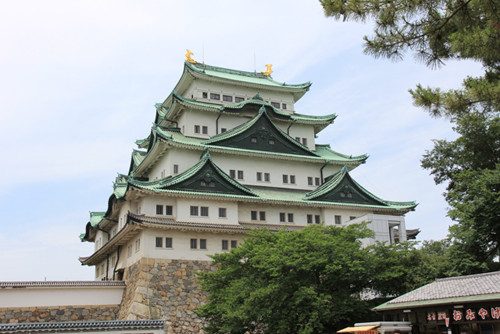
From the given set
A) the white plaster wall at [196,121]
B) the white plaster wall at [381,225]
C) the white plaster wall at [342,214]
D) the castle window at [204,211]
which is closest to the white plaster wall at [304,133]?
the white plaster wall at [196,121]

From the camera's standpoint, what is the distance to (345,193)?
3547 centimetres

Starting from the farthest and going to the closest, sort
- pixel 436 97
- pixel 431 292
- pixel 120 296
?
pixel 120 296 → pixel 431 292 → pixel 436 97

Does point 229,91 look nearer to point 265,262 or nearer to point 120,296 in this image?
point 120,296

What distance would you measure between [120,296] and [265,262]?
496 inches

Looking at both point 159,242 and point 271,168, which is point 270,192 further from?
point 159,242

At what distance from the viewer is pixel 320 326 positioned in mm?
20562

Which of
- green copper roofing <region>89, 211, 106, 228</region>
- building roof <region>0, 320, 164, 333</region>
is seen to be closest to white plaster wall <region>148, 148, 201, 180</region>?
green copper roofing <region>89, 211, 106, 228</region>

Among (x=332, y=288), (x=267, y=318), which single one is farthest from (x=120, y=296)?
(x=332, y=288)

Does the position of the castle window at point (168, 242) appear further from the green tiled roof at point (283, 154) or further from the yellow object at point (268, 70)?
the yellow object at point (268, 70)

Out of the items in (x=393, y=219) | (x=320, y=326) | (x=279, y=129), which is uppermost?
(x=279, y=129)

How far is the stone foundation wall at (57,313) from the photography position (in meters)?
27.4

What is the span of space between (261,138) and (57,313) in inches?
708

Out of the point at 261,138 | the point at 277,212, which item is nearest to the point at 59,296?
the point at 277,212

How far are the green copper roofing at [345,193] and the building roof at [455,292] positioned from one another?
565 inches
